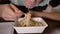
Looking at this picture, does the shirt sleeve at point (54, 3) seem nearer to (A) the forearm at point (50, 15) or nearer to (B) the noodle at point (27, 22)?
(A) the forearm at point (50, 15)

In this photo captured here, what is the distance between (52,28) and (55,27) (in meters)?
0.03

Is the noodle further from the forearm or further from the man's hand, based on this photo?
the forearm

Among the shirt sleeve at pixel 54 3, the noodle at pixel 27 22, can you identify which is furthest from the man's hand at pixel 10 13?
the shirt sleeve at pixel 54 3

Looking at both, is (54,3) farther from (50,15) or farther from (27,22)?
(27,22)

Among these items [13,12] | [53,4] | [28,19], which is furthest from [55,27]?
[53,4]

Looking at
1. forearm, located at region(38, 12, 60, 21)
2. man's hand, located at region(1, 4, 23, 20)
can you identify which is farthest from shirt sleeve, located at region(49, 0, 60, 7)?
man's hand, located at region(1, 4, 23, 20)

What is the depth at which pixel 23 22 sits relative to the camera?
2.33 ft

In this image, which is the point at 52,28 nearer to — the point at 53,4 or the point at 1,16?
the point at 1,16

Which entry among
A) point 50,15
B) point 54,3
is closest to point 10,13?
point 50,15

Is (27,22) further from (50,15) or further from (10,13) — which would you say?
(50,15)

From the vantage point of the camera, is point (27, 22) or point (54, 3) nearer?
point (27, 22)

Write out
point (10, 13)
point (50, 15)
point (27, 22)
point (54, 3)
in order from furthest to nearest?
point (54, 3) < point (50, 15) < point (10, 13) < point (27, 22)

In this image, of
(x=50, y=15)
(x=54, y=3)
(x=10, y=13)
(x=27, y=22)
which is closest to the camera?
(x=27, y=22)

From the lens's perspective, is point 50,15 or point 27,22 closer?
point 27,22
